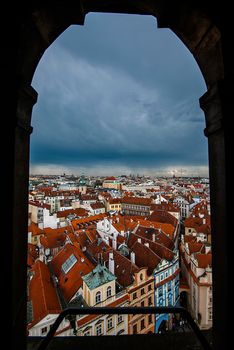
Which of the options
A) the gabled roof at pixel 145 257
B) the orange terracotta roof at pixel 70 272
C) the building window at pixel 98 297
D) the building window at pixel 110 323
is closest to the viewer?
the building window at pixel 110 323

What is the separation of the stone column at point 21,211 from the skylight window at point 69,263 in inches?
610

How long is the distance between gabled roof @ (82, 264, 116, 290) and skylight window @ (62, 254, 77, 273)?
2.84 m

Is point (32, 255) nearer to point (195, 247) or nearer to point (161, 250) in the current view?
point (161, 250)

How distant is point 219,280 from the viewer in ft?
5.67

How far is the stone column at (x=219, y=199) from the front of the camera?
1.62m

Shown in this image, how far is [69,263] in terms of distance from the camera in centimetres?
1683

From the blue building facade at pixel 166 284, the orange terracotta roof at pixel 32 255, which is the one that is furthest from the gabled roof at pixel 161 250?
the orange terracotta roof at pixel 32 255

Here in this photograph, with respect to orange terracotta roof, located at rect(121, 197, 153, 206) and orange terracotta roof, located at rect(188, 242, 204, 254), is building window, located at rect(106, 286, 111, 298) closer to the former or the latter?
orange terracotta roof, located at rect(188, 242, 204, 254)

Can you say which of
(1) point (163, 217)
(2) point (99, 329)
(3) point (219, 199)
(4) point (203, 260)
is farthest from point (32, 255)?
(1) point (163, 217)

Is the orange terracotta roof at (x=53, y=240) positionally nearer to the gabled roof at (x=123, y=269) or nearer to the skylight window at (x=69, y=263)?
the skylight window at (x=69, y=263)

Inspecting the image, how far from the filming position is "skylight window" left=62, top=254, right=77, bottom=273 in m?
16.3

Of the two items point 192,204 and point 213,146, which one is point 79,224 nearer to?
point 192,204

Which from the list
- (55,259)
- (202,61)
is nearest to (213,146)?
(202,61)

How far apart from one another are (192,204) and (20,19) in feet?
184
